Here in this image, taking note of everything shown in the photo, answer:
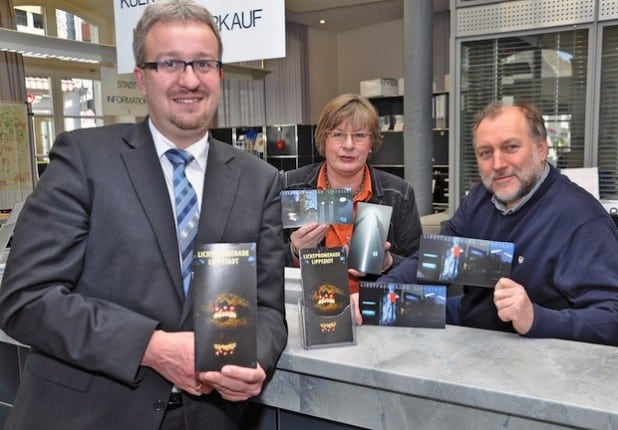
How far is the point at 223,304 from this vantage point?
106 centimetres

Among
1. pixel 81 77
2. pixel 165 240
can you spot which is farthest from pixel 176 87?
pixel 81 77

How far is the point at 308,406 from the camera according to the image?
136cm

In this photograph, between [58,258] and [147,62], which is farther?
[147,62]

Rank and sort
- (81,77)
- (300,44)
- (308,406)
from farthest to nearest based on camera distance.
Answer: (300,44) < (81,77) < (308,406)

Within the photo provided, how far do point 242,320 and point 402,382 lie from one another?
0.39m

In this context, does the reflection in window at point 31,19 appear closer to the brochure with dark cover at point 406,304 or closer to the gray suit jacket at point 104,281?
the gray suit jacket at point 104,281

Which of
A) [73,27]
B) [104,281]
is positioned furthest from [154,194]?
[73,27]

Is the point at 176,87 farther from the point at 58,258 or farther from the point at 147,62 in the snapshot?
the point at 58,258

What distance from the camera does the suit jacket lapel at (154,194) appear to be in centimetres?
117

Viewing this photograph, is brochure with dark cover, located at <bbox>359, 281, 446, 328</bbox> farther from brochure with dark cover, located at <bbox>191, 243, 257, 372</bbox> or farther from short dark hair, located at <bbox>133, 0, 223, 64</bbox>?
short dark hair, located at <bbox>133, 0, 223, 64</bbox>

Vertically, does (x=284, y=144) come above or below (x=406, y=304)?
above

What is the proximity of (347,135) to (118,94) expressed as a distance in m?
4.39

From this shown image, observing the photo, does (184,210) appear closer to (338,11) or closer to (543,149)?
(543,149)

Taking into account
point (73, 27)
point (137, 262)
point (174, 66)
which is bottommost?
point (137, 262)
